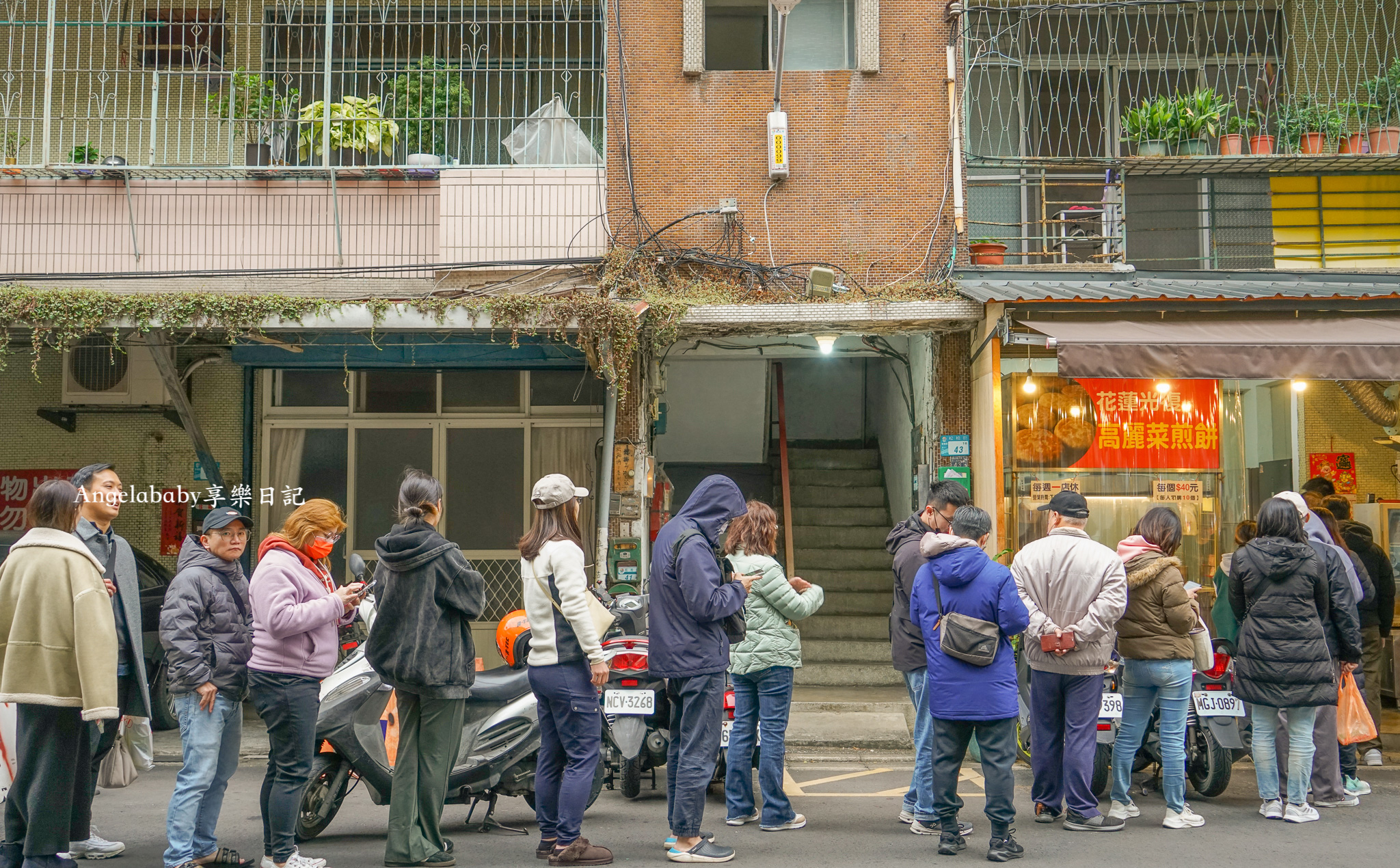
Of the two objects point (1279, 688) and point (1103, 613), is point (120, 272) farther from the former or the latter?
point (1279, 688)

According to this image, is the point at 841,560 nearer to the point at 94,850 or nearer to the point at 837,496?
the point at 837,496

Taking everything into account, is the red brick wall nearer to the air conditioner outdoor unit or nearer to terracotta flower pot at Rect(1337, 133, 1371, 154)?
terracotta flower pot at Rect(1337, 133, 1371, 154)

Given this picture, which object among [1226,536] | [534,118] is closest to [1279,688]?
[1226,536]

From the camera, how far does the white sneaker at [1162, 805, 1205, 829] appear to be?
6.54 metres

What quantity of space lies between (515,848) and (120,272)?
751 cm

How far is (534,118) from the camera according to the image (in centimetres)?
1127

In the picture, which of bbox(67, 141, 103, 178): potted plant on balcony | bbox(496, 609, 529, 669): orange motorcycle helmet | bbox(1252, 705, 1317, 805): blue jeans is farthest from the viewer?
bbox(67, 141, 103, 178): potted plant on balcony

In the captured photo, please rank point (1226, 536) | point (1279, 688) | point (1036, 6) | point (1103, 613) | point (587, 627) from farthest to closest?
point (1036, 6) → point (1226, 536) → point (1279, 688) → point (1103, 613) → point (587, 627)

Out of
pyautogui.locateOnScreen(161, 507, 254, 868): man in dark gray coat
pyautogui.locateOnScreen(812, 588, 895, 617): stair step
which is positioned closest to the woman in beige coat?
pyautogui.locateOnScreen(161, 507, 254, 868): man in dark gray coat

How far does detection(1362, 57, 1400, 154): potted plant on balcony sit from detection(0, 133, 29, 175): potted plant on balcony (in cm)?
1290

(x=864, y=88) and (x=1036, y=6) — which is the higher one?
(x=1036, y=6)

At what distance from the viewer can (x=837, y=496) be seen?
1367cm

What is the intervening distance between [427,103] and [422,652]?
7.29 meters

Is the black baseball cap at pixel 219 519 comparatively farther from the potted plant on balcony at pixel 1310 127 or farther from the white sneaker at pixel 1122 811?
the potted plant on balcony at pixel 1310 127
